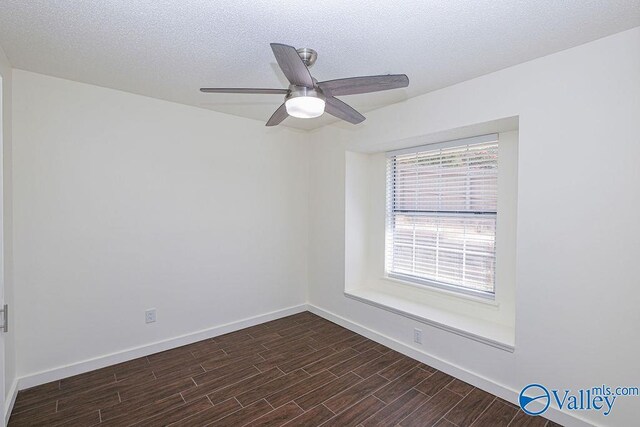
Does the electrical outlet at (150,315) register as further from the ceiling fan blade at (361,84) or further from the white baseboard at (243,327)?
the ceiling fan blade at (361,84)

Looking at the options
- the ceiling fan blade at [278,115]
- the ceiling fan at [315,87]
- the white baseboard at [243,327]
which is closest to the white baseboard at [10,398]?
the white baseboard at [243,327]

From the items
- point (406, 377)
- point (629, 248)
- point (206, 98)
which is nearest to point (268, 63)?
point (206, 98)

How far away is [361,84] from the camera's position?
71.2 inches

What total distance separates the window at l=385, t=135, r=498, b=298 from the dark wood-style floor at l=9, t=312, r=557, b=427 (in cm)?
95

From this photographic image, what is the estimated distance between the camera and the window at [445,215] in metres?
2.90

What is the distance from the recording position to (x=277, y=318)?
3963 mm

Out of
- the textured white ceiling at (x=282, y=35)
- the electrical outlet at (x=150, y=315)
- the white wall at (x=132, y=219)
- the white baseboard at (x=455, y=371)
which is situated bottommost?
the white baseboard at (x=455, y=371)

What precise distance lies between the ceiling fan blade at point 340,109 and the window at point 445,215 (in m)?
1.36

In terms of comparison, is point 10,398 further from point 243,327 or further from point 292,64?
point 292,64

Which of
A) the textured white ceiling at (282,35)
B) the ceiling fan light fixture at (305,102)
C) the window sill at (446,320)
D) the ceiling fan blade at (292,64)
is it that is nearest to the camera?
the ceiling fan blade at (292,64)

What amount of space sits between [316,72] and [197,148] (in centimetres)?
160

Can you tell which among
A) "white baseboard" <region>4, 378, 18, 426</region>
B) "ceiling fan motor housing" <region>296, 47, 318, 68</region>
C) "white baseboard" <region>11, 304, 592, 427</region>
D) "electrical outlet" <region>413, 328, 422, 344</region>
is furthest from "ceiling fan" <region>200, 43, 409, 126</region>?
"white baseboard" <region>4, 378, 18, 426</region>

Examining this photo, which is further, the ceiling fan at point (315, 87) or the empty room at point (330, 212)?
the empty room at point (330, 212)

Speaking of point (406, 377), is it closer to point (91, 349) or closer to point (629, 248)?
point (629, 248)
